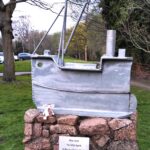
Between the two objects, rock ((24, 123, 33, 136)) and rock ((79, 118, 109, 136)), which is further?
rock ((24, 123, 33, 136))

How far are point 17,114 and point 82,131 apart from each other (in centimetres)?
492

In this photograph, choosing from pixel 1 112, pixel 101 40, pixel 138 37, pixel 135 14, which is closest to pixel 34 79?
pixel 1 112

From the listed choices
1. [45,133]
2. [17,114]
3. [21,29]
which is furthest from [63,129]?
[21,29]

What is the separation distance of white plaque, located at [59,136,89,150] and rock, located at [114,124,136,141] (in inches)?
16.1

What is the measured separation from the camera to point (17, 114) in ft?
32.2

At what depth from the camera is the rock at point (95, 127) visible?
5082mm

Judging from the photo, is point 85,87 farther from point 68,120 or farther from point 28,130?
point 28,130

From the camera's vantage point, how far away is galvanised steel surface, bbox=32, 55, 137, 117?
5000mm

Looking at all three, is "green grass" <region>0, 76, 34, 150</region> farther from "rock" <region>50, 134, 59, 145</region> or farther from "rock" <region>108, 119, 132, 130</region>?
"rock" <region>108, 119, 132, 130</region>

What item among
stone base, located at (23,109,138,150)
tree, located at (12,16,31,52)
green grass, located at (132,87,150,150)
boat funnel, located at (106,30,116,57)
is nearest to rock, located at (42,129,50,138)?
stone base, located at (23,109,138,150)

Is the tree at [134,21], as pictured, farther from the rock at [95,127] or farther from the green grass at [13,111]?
the rock at [95,127]

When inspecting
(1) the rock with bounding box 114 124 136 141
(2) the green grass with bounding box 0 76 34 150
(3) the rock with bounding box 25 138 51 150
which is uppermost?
(1) the rock with bounding box 114 124 136 141

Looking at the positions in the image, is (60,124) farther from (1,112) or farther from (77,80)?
(1,112)

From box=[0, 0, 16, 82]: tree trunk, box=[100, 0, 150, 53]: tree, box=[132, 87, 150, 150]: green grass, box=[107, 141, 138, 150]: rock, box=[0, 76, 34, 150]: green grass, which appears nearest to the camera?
box=[107, 141, 138, 150]: rock
